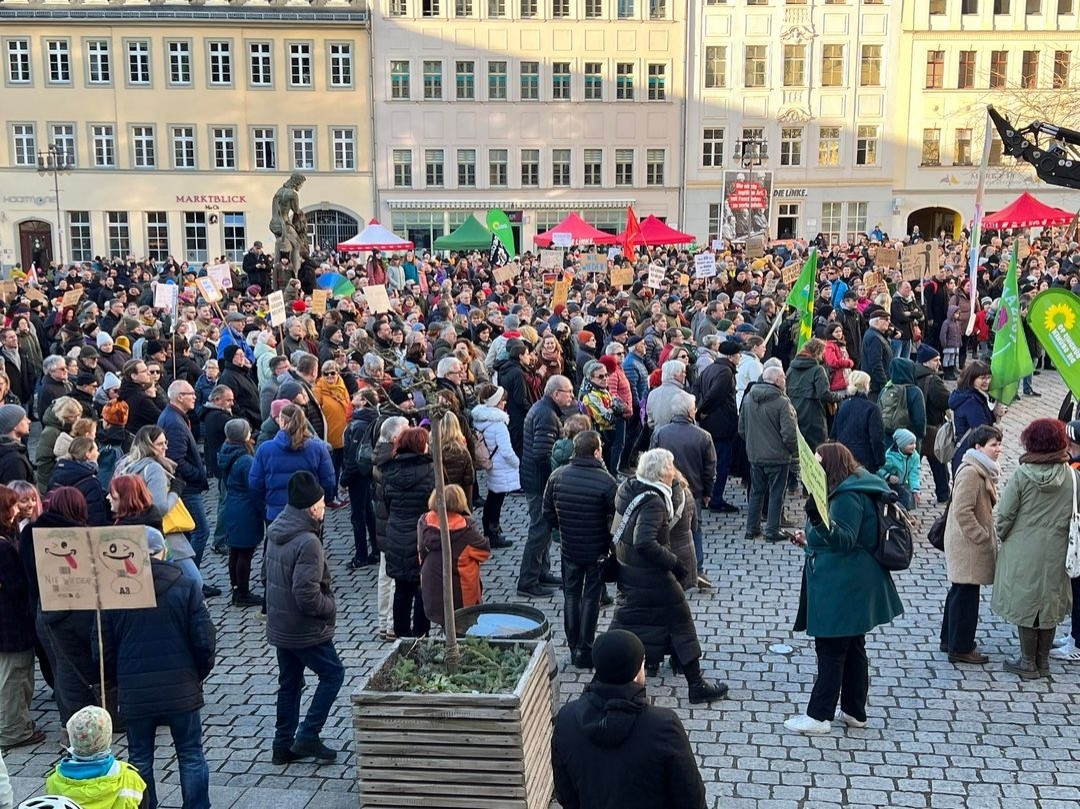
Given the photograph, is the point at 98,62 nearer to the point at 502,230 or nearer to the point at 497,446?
the point at 502,230

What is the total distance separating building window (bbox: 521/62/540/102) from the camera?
45750 mm

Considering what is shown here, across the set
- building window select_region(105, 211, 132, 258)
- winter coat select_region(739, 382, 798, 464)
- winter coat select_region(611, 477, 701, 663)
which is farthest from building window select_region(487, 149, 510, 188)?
winter coat select_region(611, 477, 701, 663)

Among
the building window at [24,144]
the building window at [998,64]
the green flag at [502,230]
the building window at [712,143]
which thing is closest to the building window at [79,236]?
the building window at [24,144]

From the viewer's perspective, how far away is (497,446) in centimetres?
976

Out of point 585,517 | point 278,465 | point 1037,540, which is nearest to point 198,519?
point 278,465

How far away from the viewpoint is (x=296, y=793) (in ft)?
19.5

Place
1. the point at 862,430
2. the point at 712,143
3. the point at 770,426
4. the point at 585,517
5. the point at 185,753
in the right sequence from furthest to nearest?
the point at 712,143 → the point at 862,430 → the point at 770,426 → the point at 585,517 → the point at 185,753

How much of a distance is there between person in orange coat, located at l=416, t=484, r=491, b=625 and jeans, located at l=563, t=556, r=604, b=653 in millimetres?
624

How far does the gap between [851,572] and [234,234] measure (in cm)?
4257

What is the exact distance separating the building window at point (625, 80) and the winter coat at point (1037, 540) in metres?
41.3

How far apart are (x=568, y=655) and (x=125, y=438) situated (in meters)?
4.32

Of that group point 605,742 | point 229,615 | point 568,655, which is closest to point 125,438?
point 229,615

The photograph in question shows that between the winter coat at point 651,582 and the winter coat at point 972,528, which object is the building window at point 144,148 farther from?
the winter coat at point 972,528

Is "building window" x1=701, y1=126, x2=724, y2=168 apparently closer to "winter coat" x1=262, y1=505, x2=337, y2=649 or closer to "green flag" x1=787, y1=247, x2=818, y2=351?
"green flag" x1=787, y1=247, x2=818, y2=351
